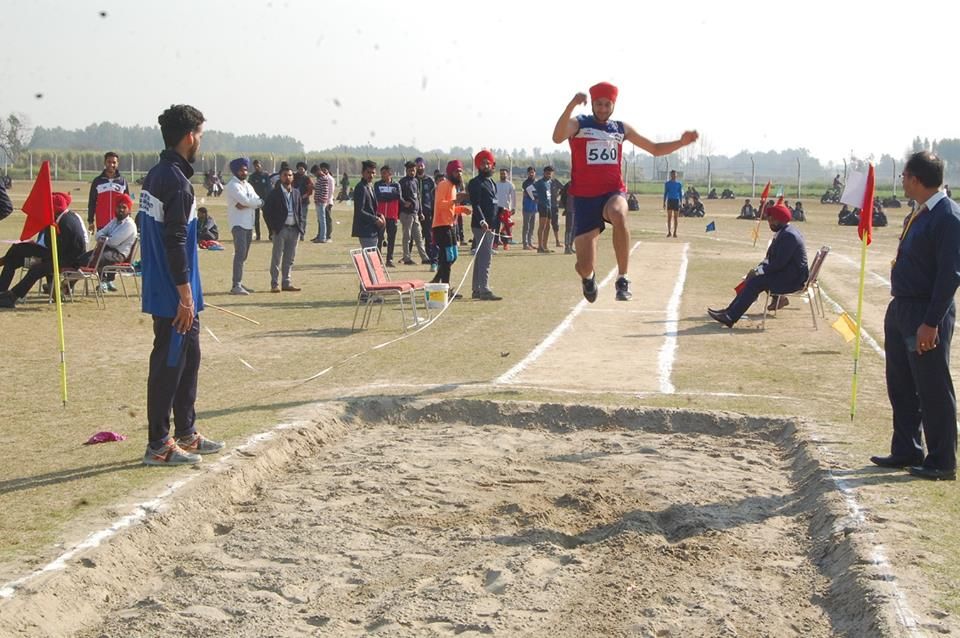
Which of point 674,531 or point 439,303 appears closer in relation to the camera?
point 674,531

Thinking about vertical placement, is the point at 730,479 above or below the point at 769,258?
below

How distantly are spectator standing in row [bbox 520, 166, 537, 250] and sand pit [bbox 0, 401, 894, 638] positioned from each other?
20114 millimetres

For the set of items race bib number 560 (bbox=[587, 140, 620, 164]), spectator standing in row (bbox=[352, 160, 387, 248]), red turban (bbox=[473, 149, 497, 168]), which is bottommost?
spectator standing in row (bbox=[352, 160, 387, 248])

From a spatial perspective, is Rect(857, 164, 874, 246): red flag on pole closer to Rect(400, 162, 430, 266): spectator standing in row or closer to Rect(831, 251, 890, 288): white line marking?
Rect(831, 251, 890, 288): white line marking

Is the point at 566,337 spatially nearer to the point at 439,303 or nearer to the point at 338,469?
the point at 439,303

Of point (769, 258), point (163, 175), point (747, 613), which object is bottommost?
point (747, 613)

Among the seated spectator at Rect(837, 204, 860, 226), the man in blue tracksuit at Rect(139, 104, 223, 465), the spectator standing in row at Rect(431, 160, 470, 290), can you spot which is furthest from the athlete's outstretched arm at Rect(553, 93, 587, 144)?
the seated spectator at Rect(837, 204, 860, 226)

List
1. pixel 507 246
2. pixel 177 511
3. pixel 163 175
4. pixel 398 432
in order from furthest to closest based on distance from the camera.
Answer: pixel 507 246 < pixel 398 432 < pixel 163 175 < pixel 177 511

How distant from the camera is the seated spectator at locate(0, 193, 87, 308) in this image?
15828 mm

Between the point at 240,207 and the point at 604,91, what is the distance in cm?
909

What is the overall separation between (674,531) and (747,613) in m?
1.20

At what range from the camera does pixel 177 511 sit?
628 centimetres

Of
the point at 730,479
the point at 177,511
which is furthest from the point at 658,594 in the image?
the point at 177,511

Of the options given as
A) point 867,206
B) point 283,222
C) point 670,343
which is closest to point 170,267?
point 867,206
